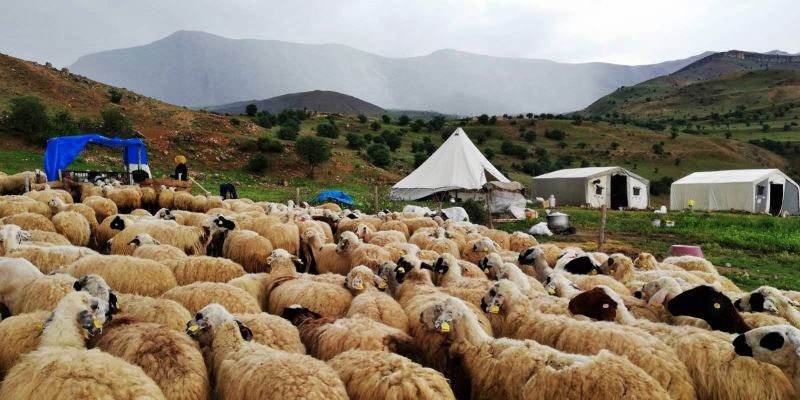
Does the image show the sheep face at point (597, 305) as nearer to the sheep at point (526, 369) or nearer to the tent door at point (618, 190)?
the sheep at point (526, 369)

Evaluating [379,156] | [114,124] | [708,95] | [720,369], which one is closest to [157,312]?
[720,369]

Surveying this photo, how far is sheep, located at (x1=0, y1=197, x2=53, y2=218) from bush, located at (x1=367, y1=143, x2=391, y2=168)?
3684 centimetres

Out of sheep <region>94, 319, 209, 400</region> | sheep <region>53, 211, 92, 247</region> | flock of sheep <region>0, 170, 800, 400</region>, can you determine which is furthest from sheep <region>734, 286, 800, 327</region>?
sheep <region>53, 211, 92, 247</region>

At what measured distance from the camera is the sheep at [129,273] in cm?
686

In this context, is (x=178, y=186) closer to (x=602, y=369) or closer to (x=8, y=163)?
(x=8, y=163)

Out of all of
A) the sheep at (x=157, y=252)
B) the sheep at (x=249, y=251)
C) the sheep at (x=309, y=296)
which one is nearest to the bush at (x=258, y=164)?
the sheep at (x=249, y=251)

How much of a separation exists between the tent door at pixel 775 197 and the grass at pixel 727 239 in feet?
48.0

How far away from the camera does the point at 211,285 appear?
6.46 m

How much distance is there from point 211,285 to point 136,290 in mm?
1216

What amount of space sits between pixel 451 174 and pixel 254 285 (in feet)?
80.3

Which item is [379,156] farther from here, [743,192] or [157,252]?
[157,252]

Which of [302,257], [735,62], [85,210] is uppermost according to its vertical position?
[735,62]

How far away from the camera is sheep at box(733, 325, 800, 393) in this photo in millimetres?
4574

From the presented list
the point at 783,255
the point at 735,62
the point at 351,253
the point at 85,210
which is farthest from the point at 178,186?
the point at 735,62
